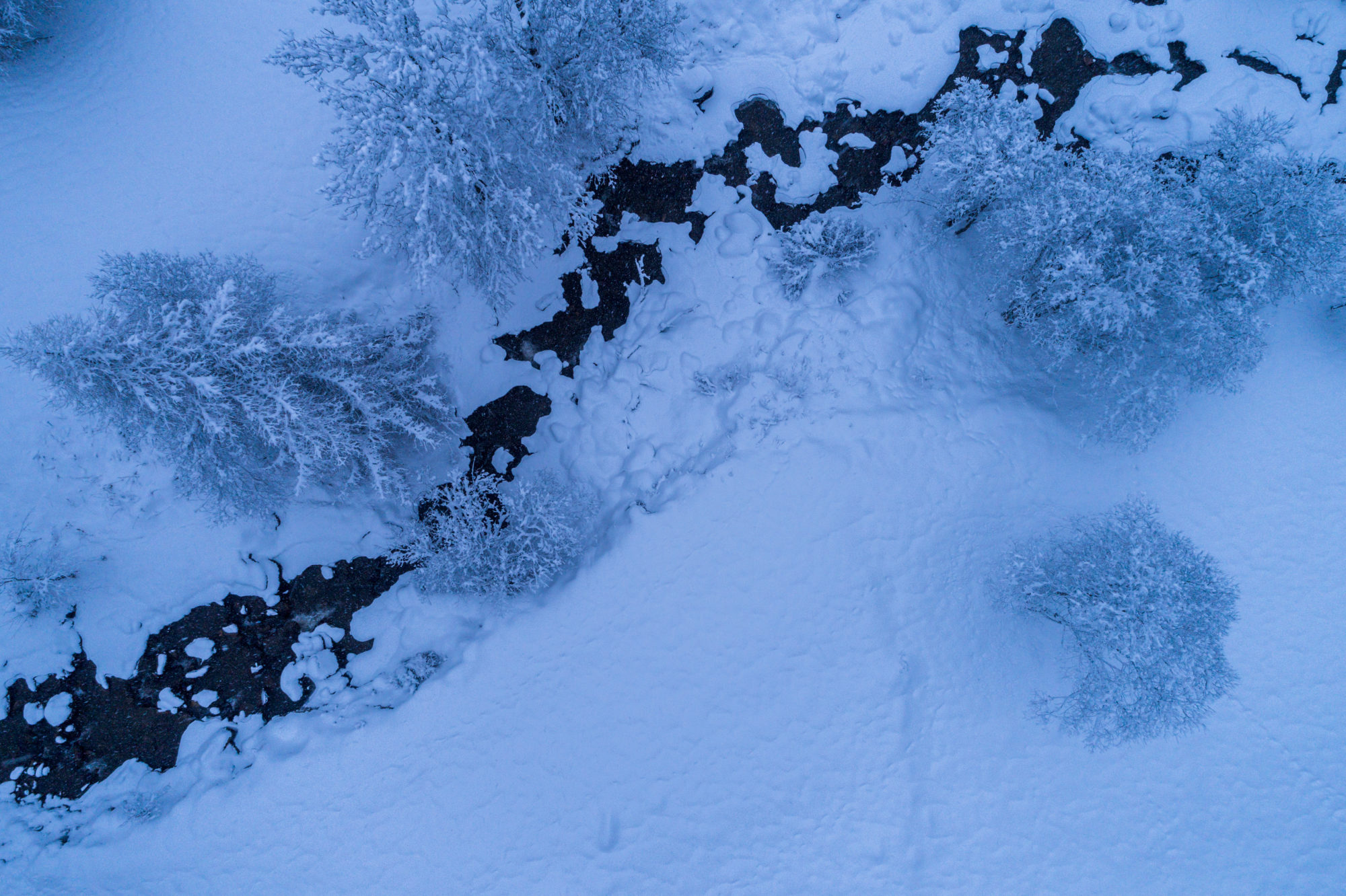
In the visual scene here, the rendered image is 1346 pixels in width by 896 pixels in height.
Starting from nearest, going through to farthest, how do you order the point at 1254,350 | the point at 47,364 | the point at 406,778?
the point at 47,364 < the point at 1254,350 < the point at 406,778

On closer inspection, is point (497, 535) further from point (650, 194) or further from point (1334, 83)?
point (1334, 83)

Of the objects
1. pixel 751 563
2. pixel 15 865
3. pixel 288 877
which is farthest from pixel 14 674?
pixel 751 563

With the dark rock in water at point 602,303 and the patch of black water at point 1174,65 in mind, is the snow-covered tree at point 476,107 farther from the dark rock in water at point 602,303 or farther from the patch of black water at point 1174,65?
the patch of black water at point 1174,65

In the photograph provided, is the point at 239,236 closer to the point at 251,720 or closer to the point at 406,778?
the point at 251,720

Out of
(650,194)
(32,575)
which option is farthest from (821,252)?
(32,575)

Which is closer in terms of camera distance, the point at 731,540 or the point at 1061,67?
the point at 731,540

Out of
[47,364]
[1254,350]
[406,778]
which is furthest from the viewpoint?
[406,778]

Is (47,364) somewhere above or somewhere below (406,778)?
above
